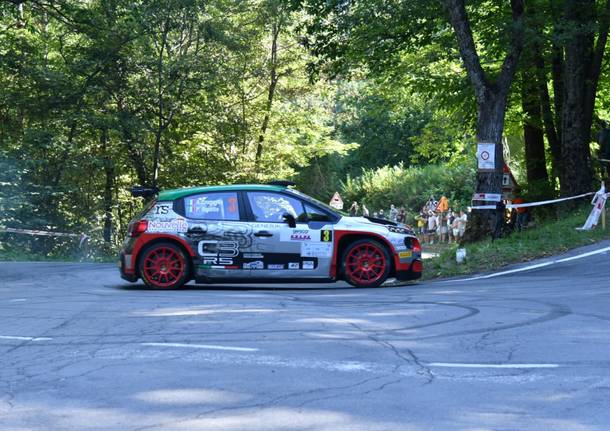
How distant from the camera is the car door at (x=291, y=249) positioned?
45.0 feet

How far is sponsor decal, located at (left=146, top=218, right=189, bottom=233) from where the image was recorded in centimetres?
1379

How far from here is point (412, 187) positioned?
2416 inches

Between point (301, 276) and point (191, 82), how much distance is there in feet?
77.0

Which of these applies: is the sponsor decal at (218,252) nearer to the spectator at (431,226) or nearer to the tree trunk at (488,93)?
the tree trunk at (488,93)

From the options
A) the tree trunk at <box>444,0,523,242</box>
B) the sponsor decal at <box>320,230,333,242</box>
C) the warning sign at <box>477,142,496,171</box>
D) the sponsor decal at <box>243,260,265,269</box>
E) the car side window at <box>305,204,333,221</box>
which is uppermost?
the tree trunk at <box>444,0,523,242</box>

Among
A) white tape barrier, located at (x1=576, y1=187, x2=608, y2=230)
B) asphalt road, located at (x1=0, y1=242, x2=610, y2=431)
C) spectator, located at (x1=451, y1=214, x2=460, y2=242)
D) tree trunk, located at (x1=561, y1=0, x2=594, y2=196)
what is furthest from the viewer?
spectator, located at (x1=451, y1=214, x2=460, y2=242)

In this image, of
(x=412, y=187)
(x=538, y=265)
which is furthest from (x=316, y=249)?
(x=412, y=187)

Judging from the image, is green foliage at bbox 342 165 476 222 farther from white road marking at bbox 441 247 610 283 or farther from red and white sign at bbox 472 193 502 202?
white road marking at bbox 441 247 610 283

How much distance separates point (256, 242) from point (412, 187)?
48317 mm

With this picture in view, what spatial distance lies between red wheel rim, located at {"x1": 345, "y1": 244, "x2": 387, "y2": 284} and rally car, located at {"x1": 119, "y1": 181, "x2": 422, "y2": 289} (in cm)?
1

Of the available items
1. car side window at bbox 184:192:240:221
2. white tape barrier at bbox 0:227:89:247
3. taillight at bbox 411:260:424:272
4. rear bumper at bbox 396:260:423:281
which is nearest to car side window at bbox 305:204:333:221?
car side window at bbox 184:192:240:221

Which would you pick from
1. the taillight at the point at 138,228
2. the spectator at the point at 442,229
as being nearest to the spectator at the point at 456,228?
the spectator at the point at 442,229

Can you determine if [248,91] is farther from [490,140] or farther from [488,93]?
[490,140]

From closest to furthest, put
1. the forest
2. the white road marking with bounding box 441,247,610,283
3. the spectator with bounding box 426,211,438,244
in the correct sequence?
1. the white road marking with bounding box 441,247,610,283
2. the forest
3. the spectator with bounding box 426,211,438,244
